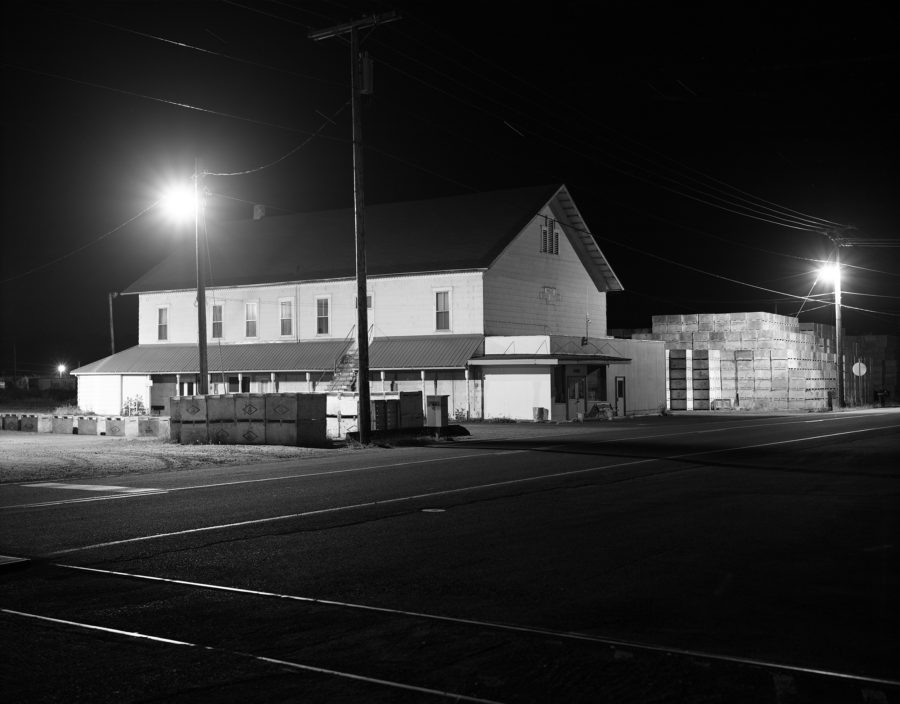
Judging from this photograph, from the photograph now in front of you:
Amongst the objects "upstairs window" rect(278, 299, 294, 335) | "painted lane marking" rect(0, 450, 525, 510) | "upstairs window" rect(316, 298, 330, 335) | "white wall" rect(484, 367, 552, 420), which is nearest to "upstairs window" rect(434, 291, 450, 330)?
"white wall" rect(484, 367, 552, 420)

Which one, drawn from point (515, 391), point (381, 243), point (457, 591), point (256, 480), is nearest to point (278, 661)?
point (457, 591)

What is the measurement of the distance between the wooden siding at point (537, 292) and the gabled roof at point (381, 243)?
91cm

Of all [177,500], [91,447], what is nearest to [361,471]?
[177,500]

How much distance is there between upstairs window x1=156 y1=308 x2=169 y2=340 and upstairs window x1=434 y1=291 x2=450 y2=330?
17.5 metres

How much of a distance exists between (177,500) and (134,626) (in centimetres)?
831

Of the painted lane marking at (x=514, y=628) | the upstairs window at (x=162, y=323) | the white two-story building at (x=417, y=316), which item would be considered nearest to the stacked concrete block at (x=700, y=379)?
the white two-story building at (x=417, y=316)

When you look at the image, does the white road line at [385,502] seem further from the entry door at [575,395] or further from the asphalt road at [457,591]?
the entry door at [575,395]

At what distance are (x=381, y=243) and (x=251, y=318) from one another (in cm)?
797

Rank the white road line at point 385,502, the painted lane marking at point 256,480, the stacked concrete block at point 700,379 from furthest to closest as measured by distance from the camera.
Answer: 1. the stacked concrete block at point 700,379
2. the painted lane marking at point 256,480
3. the white road line at point 385,502

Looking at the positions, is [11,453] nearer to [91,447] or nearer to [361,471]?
[91,447]

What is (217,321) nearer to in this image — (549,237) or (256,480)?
(549,237)

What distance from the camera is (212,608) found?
817 cm

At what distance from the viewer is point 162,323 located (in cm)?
5588

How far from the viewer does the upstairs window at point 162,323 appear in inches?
2192
